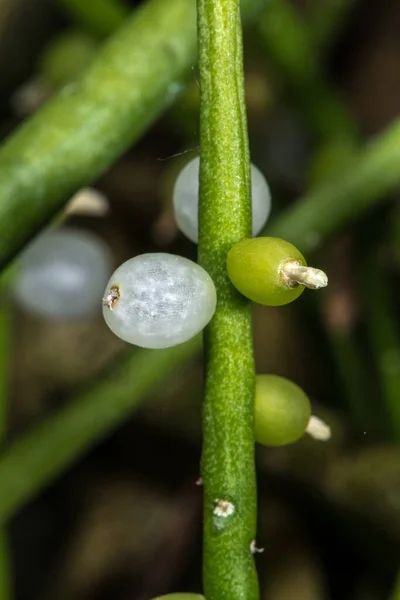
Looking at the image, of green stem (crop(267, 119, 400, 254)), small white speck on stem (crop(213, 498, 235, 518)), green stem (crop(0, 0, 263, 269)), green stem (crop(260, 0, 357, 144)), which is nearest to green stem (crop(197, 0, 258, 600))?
small white speck on stem (crop(213, 498, 235, 518))

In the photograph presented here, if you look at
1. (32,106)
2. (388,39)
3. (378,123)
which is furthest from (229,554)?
(388,39)

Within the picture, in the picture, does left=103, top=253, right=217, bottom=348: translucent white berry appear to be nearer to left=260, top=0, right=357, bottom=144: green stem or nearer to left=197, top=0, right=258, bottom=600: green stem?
left=197, top=0, right=258, bottom=600: green stem

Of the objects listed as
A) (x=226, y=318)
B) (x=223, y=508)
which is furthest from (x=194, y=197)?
(x=223, y=508)

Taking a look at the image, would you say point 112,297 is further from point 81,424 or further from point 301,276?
point 81,424

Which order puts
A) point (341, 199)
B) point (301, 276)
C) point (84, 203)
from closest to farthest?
point (301, 276)
point (84, 203)
point (341, 199)

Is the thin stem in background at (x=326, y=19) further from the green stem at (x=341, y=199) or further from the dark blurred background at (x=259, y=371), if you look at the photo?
the green stem at (x=341, y=199)

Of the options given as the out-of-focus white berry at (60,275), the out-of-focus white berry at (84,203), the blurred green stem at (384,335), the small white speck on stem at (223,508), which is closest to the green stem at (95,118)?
the out-of-focus white berry at (84,203)
